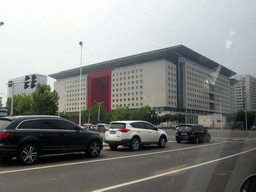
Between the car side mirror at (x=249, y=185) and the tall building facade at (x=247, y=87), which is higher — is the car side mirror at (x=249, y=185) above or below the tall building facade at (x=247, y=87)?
below

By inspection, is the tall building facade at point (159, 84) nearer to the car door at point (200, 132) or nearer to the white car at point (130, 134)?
the car door at point (200, 132)

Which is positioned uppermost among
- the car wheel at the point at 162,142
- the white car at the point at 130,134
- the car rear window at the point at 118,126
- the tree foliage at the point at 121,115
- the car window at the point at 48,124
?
the tree foliage at the point at 121,115

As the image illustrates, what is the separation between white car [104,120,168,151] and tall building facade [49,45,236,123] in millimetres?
85031

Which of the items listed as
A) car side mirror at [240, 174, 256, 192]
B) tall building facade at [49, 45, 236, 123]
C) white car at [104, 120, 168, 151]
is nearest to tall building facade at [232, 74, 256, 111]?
white car at [104, 120, 168, 151]

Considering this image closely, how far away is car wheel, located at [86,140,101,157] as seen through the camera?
10281mm

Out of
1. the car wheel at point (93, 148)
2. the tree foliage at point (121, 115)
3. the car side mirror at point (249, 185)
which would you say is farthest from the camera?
the tree foliage at point (121, 115)

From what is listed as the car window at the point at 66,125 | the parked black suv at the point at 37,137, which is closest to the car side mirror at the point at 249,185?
the parked black suv at the point at 37,137

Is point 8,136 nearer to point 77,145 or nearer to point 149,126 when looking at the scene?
point 77,145

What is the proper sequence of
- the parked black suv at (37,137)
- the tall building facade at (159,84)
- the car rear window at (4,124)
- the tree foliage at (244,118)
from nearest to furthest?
1. the parked black suv at (37,137)
2. the car rear window at (4,124)
3. the tree foliage at (244,118)
4. the tall building facade at (159,84)

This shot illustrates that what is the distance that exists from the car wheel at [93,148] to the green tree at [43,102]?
38.7 m

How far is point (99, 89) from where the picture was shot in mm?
130000

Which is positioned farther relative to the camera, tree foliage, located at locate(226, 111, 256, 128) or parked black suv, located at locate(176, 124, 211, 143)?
tree foliage, located at locate(226, 111, 256, 128)

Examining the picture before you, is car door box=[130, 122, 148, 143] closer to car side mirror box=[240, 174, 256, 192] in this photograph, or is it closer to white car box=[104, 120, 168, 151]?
white car box=[104, 120, 168, 151]

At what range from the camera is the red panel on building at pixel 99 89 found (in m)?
126
